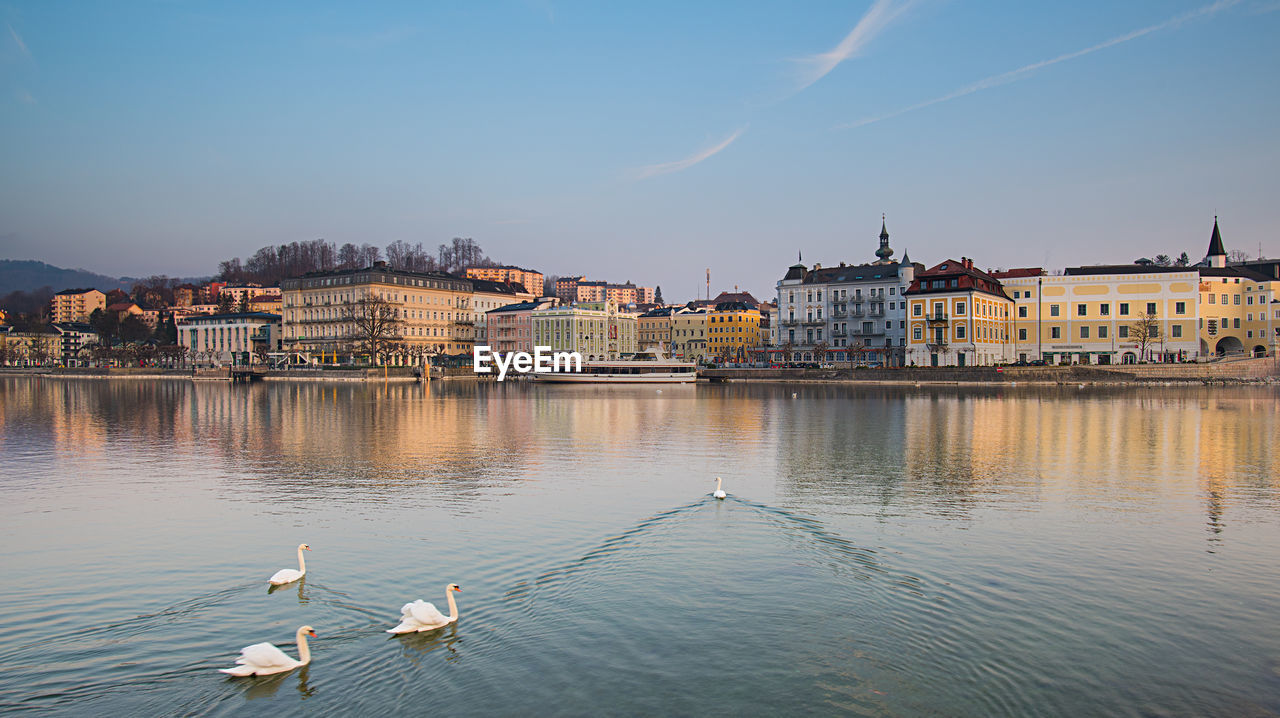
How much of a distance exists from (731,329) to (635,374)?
142 ft

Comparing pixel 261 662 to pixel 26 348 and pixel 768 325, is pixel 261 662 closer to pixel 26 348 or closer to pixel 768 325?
pixel 768 325

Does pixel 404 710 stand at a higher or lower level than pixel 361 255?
lower

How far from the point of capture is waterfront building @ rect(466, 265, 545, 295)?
170875 mm

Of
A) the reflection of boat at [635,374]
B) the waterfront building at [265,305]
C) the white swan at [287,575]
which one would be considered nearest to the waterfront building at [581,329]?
the reflection of boat at [635,374]

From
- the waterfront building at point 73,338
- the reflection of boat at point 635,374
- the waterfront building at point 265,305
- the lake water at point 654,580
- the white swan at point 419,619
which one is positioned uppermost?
the waterfront building at point 265,305

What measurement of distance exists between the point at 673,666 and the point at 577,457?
1603cm

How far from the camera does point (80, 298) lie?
197m

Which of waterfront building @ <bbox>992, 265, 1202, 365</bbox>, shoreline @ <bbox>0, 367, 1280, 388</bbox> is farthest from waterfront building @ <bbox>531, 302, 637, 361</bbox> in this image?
waterfront building @ <bbox>992, 265, 1202, 365</bbox>

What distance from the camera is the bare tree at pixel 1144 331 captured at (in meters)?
74.9

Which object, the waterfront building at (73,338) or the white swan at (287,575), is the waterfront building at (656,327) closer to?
the waterfront building at (73,338)

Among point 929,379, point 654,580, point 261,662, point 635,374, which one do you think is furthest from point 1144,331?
point 261,662

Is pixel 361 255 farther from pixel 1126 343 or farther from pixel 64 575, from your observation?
pixel 64 575

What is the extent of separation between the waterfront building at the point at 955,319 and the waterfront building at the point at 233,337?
93107 millimetres

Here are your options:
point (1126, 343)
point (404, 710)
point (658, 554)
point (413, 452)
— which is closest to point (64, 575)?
point (404, 710)
